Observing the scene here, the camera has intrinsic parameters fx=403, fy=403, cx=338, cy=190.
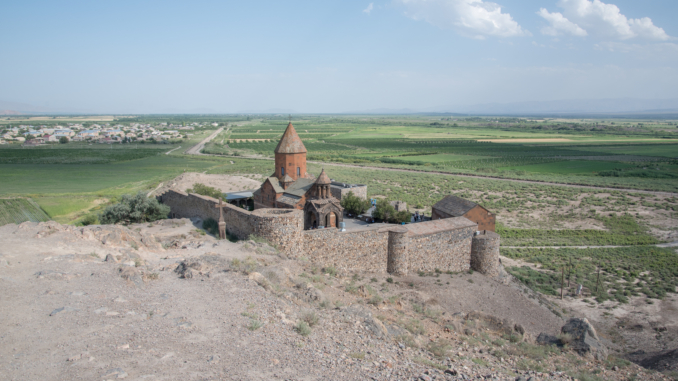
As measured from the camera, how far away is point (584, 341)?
10.3m

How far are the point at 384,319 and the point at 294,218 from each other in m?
5.18

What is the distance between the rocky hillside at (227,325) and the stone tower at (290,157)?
10.5 m

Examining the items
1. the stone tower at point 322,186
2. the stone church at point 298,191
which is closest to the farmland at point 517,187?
the stone church at point 298,191

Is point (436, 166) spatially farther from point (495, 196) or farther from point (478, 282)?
point (478, 282)

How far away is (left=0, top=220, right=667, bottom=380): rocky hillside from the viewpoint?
619 centimetres

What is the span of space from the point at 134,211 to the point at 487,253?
17.1m

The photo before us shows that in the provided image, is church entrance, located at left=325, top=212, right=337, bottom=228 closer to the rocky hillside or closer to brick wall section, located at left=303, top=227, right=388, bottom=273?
brick wall section, located at left=303, top=227, right=388, bottom=273

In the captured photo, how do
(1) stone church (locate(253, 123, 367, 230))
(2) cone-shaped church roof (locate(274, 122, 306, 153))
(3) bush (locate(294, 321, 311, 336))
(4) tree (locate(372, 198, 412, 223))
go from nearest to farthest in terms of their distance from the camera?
(3) bush (locate(294, 321, 311, 336)) < (1) stone church (locate(253, 123, 367, 230)) < (4) tree (locate(372, 198, 412, 223)) < (2) cone-shaped church roof (locate(274, 122, 306, 153))

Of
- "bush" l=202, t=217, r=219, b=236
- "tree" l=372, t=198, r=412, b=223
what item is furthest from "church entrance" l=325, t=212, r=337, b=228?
"bush" l=202, t=217, r=219, b=236

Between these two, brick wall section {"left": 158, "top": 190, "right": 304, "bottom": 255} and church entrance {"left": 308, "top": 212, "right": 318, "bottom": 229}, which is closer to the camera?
brick wall section {"left": 158, "top": 190, "right": 304, "bottom": 255}

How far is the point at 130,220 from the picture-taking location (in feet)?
66.5

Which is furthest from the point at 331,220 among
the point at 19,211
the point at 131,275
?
the point at 19,211

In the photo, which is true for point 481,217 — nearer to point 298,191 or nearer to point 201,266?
point 298,191

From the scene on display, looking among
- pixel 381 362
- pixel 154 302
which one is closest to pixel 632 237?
pixel 381 362
